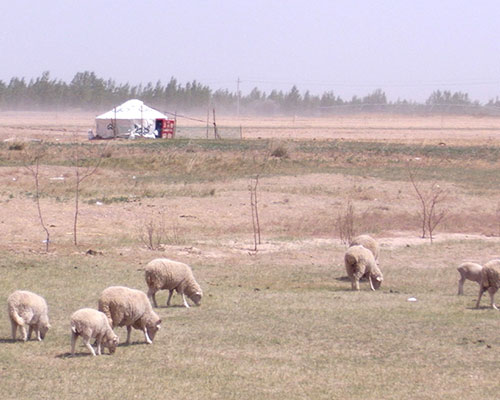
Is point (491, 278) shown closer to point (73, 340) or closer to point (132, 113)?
point (73, 340)

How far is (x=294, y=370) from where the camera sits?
995 cm

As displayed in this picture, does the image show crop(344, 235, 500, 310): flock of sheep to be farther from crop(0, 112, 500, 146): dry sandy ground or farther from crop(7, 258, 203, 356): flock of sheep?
crop(0, 112, 500, 146): dry sandy ground

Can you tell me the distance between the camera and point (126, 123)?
6084cm

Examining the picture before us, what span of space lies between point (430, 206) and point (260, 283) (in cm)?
1360

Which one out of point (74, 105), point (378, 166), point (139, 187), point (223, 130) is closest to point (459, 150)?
point (378, 166)

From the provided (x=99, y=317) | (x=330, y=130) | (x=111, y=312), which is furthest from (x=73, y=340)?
(x=330, y=130)

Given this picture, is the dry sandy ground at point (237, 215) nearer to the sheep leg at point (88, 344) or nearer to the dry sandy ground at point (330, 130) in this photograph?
the sheep leg at point (88, 344)

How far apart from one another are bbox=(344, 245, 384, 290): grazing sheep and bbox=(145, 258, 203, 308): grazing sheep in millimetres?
3498

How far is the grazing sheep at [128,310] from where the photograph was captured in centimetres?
1088

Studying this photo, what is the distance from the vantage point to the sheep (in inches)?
397

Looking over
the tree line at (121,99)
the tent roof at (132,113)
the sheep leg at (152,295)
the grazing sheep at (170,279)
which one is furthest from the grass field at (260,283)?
the tree line at (121,99)

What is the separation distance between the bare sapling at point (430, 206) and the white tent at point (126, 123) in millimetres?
27944

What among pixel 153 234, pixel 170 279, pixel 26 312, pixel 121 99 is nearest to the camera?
pixel 26 312

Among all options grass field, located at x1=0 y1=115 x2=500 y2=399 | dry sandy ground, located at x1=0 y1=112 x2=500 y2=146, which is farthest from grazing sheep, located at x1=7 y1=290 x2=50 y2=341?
dry sandy ground, located at x1=0 y1=112 x2=500 y2=146
